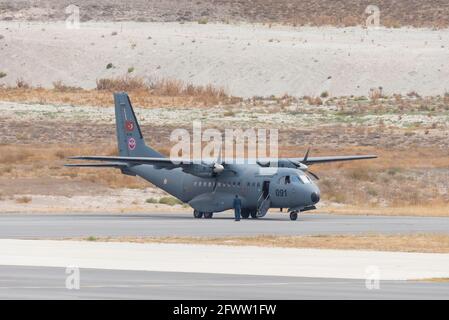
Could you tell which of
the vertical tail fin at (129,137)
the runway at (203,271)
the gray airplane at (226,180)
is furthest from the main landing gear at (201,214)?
the runway at (203,271)

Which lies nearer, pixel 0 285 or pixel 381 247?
pixel 0 285

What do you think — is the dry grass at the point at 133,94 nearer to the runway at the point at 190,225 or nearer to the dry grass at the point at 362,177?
the dry grass at the point at 362,177

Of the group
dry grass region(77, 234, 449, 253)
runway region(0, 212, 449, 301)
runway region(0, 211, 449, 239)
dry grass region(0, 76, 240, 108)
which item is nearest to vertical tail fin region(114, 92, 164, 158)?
runway region(0, 211, 449, 239)

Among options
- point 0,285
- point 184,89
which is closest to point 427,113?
point 184,89

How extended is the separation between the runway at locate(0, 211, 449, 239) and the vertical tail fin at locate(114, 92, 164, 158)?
372cm

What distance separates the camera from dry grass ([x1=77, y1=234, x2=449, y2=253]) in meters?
41.3

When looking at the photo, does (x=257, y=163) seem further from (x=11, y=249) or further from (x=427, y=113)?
(x=427, y=113)

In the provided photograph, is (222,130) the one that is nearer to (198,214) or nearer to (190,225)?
(198,214)

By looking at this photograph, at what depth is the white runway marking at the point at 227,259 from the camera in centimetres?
3231

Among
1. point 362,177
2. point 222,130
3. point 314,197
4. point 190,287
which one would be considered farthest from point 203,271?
point 222,130

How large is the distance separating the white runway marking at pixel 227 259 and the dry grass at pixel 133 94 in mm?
66970

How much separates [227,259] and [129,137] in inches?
1215

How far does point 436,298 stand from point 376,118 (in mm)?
74049
